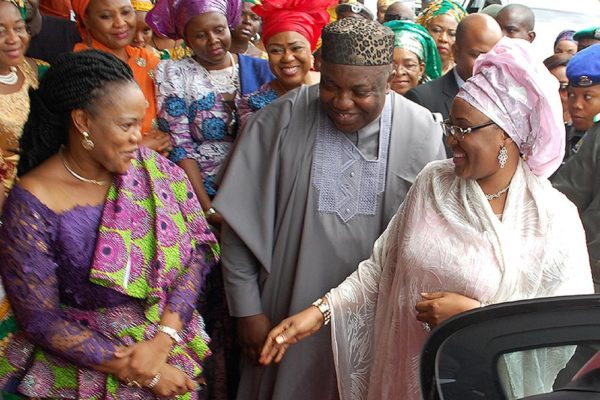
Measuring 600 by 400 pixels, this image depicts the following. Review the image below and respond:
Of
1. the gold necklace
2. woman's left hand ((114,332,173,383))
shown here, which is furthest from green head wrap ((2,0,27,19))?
woman's left hand ((114,332,173,383))

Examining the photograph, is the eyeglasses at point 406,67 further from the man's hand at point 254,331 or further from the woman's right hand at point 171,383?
the woman's right hand at point 171,383

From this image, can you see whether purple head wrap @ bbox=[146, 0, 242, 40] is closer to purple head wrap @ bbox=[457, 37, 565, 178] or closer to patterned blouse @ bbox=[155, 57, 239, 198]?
patterned blouse @ bbox=[155, 57, 239, 198]

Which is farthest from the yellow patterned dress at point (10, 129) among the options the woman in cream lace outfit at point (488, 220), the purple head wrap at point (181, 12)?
the woman in cream lace outfit at point (488, 220)

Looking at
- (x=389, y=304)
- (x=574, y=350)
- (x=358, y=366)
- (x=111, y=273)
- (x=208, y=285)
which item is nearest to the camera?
(x=574, y=350)

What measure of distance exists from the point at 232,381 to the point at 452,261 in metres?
1.60

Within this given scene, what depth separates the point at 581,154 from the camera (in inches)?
143

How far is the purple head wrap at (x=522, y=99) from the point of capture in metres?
2.12

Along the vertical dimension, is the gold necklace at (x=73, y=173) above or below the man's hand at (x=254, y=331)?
above

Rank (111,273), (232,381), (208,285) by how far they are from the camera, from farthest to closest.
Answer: (232,381)
(208,285)
(111,273)

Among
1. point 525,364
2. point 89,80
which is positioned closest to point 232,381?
point 89,80

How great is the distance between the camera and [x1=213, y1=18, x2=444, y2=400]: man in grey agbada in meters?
2.71

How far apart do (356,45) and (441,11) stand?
3.61 meters

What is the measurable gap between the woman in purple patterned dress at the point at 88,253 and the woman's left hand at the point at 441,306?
80 centimetres

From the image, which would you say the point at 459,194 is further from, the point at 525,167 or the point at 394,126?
the point at 394,126
